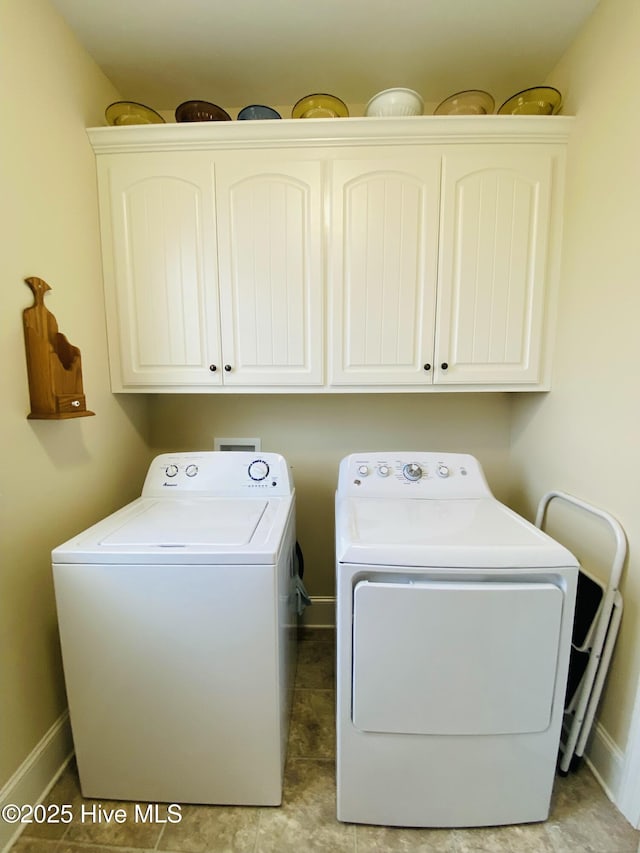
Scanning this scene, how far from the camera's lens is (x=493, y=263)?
140cm

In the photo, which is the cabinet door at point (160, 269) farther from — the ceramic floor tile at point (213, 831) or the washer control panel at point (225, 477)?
the ceramic floor tile at point (213, 831)

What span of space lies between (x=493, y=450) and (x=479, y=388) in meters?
0.50

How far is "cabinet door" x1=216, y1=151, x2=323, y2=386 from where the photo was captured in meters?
1.37

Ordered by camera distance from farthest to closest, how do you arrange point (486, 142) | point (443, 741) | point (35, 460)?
point (486, 142)
point (35, 460)
point (443, 741)

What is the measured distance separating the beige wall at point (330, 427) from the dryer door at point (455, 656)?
3.12 ft

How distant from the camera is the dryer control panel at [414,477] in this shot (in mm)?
1412

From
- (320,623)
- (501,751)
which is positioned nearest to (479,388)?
(501,751)

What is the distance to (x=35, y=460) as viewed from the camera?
112 centimetres

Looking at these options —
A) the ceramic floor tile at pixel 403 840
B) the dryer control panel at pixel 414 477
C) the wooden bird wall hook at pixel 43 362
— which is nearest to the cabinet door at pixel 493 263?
the dryer control panel at pixel 414 477

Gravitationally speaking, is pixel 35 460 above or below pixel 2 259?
below

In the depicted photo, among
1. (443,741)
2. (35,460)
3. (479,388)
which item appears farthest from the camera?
(479,388)

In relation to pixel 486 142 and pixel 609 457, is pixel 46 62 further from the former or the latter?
pixel 609 457

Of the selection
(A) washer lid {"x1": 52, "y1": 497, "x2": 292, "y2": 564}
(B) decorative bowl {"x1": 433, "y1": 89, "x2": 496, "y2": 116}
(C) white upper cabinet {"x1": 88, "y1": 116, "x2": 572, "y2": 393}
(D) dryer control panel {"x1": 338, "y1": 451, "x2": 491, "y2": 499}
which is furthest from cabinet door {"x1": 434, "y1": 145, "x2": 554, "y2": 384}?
(A) washer lid {"x1": 52, "y1": 497, "x2": 292, "y2": 564}

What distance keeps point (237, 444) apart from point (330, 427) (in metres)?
0.51
